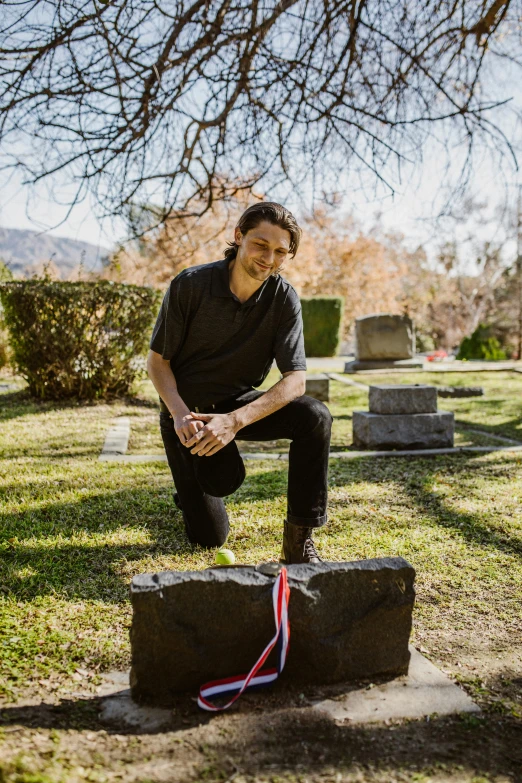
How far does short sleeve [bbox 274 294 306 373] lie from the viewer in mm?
3031

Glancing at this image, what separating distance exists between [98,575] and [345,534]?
51.4 inches

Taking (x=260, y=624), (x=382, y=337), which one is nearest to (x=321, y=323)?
(x=382, y=337)

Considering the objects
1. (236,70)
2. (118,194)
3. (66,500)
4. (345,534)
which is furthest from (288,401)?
(236,70)

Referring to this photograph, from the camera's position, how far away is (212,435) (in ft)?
8.52

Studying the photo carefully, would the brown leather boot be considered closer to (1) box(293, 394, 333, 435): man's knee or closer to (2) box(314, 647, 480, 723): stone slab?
(1) box(293, 394, 333, 435): man's knee

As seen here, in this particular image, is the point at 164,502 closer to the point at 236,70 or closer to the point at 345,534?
the point at 345,534

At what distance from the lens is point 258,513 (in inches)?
155

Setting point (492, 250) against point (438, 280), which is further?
point (438, 280)

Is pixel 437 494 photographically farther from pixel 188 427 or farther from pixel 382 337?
pixel 382 337

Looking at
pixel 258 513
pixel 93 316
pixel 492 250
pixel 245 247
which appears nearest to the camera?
pixel 245 247

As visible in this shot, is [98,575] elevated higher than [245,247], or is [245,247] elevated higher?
[245,247]

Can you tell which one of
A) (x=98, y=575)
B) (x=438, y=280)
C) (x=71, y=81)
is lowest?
(x=98, y=575)

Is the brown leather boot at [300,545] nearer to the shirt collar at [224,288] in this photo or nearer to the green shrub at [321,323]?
the shirt collar at [224,288]

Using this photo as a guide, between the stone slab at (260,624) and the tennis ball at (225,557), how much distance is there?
995 mm
